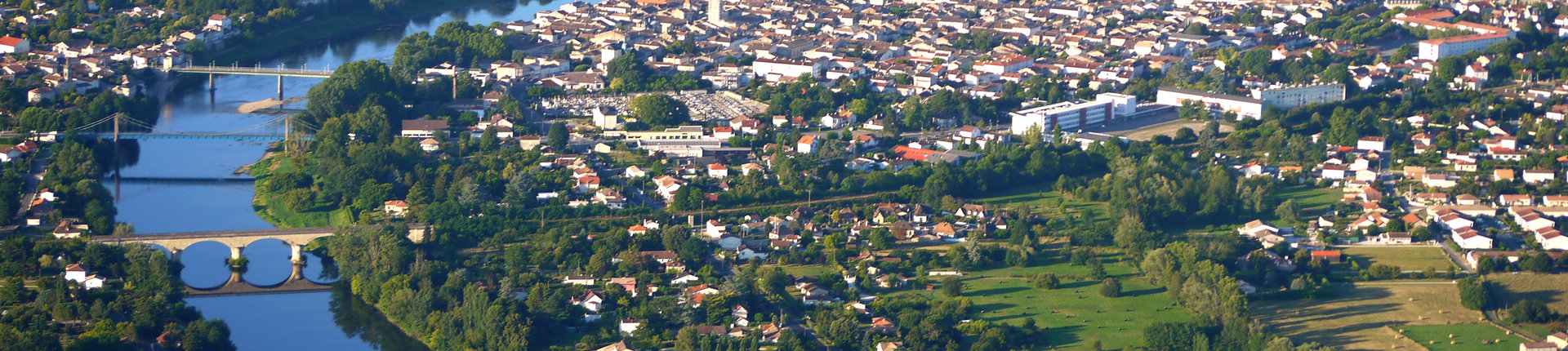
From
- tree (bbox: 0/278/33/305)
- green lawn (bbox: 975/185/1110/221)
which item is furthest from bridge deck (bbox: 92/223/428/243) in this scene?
green lawn (bbox: 975/185/1110/221)

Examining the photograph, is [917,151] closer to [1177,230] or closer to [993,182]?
[993,182]

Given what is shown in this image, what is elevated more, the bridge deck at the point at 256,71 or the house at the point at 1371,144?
the bridge deck at the point at 256,71

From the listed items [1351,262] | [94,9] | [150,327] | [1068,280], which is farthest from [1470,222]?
[94,9]

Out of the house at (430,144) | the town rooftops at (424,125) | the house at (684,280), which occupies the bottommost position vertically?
the house at (684,280)

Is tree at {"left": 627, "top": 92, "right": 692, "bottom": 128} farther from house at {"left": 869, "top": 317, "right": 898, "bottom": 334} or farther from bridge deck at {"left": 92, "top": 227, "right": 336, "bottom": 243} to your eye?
house at {"left": 869, "top": 317, "right": 898, "bottom": 334}

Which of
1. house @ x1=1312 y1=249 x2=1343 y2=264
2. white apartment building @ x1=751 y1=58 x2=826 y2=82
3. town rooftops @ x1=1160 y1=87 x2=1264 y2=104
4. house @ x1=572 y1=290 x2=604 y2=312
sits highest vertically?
white apartment building @ x1=751 y1=58 x2=826 y2=82

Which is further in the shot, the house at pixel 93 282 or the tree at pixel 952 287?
the house at pixel 93 282

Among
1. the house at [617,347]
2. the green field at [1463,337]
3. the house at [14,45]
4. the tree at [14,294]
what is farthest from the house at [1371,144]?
the house at [14,45]

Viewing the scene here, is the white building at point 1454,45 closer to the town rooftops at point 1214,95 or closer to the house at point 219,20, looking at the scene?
the town rooftops at point 1214,95
